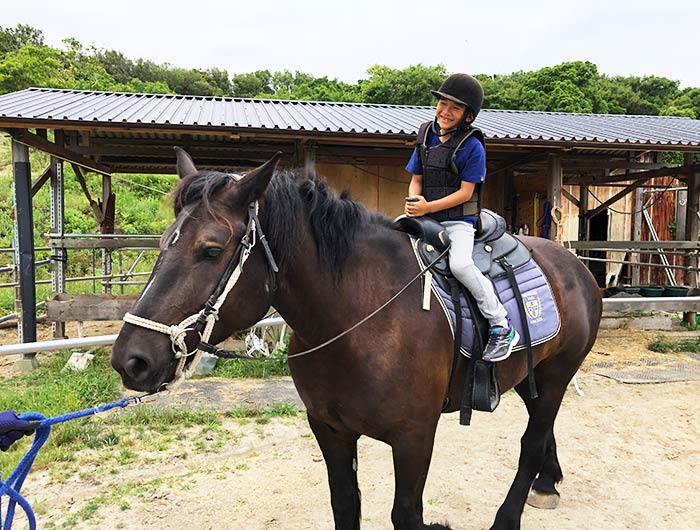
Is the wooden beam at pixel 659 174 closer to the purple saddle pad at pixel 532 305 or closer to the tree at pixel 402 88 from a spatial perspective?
the purple saddle pad at pixel 532 305

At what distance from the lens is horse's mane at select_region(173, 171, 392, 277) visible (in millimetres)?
1684

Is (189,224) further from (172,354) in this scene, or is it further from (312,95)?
(312,95)

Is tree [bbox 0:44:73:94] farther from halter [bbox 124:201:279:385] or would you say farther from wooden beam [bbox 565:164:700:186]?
halter [bbox 124:201:279:385]

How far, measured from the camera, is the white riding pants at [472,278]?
7.10ft

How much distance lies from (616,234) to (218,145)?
10351 millimetres

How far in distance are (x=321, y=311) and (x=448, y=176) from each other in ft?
3.23

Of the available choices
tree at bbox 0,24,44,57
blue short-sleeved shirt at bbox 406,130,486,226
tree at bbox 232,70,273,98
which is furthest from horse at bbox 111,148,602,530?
tree at bbox 232,70,273,98

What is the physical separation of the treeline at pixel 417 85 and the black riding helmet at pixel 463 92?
75.5 ft

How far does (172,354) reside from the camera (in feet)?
4.95

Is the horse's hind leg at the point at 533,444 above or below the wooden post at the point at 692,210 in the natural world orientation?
below

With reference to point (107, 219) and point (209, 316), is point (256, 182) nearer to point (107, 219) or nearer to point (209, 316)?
point (209, 316)

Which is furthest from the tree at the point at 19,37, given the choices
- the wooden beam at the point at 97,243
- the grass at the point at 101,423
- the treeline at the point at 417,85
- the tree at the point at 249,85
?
Answer: the grass at the point at 101,423

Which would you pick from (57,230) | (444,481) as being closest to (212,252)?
(444,481)

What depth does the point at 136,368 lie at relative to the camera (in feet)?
4.82
